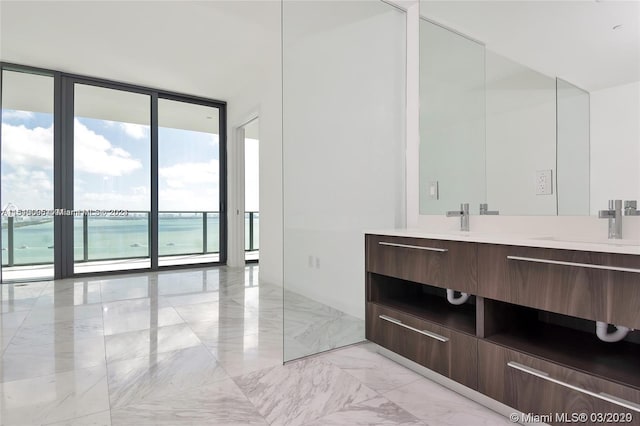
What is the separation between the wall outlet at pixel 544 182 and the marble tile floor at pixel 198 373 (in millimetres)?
1115

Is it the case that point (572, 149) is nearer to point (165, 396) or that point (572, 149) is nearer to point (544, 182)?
point (544, 182)

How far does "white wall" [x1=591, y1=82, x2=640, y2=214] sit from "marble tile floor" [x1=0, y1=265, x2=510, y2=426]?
1.13 metres

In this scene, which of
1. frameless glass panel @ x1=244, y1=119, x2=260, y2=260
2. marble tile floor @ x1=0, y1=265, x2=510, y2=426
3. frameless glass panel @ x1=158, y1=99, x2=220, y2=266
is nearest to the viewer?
marble tile floor @ x1=0, y1=265, x2=510, y2=426

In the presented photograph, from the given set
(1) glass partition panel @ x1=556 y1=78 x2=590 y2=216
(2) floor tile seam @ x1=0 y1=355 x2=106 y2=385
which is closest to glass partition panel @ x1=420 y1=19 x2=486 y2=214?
(1) glass partition panel @ x1=556 y1=78 x2=590 y2=216

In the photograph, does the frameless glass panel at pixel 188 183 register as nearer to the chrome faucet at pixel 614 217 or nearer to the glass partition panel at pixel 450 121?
the glass partition panel at pixel 450 121

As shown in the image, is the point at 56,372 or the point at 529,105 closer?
the point at 529,105

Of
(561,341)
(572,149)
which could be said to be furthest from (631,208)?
(561,341)

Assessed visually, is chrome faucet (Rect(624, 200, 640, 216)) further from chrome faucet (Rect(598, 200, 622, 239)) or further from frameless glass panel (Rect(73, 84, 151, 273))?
frameless glass panel (Rect(73, 84, 151, 273))

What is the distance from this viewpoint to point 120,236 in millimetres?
5172

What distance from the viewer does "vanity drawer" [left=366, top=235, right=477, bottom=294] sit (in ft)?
5.47

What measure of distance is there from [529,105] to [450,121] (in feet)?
1.80

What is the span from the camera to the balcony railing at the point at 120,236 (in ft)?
15.1

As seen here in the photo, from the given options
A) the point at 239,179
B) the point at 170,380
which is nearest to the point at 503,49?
the point at 170,380

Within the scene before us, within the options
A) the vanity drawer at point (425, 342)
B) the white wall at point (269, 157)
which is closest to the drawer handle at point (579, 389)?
the vanity drawer at point (425, 342)
